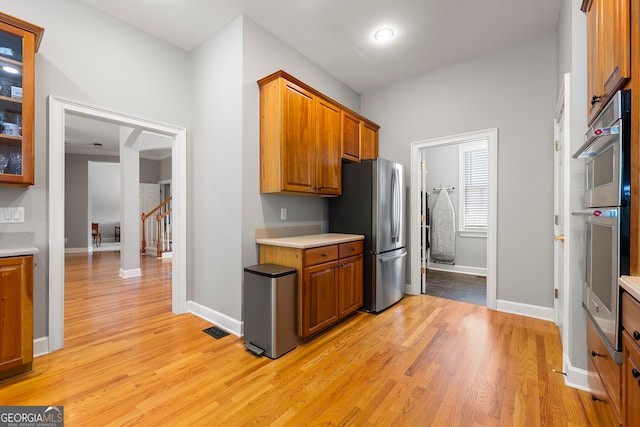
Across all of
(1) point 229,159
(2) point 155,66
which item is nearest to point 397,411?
(1) point 229,159

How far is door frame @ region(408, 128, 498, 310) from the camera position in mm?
3381

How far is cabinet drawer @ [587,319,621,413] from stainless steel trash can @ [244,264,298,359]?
1949mm

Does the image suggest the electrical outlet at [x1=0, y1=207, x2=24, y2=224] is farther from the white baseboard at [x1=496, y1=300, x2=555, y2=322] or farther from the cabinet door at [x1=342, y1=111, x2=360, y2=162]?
the white baseboard at [x1=496, y1=300, x2=555, y2=322]

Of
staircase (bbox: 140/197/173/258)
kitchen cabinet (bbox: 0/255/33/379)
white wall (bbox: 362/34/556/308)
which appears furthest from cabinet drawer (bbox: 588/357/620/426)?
staircase (bbox: 140/197/173/258)

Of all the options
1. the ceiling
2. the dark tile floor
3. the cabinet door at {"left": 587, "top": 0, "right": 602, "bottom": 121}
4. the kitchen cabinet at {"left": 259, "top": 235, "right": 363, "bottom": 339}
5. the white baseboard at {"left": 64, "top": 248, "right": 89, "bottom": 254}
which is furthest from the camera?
the white baseboard at {"left": 64, "top": 248, "right": 89, "bottom": 254}

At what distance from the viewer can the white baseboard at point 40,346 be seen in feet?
7.37

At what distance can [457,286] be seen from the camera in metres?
4.46

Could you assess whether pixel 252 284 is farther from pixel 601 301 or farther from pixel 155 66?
pixel 155 66

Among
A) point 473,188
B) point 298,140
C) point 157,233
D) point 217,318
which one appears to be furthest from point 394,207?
point 157,233

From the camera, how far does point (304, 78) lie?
3.53 metres

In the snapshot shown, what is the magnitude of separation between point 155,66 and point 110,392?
3.05 metres

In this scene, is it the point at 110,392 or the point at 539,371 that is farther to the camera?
the point at 539,371

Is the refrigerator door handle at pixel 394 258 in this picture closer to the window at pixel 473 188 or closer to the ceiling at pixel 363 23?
the window at pixel 473 188

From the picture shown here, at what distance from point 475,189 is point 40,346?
632 centimetres
